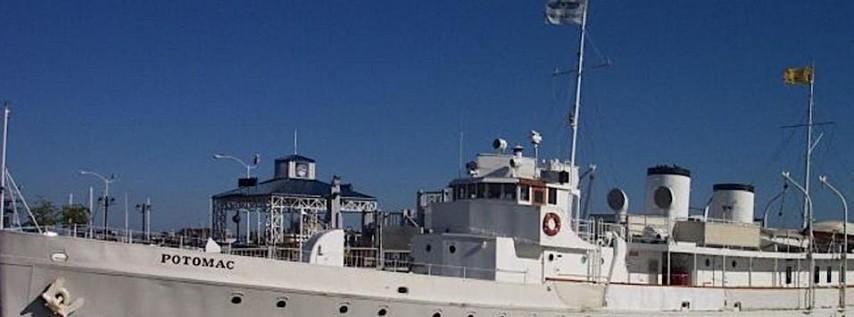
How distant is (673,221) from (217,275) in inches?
730

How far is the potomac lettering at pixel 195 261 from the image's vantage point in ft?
82.3

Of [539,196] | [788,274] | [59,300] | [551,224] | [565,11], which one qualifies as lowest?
[59,300]

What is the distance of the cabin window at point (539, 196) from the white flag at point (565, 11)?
6.25m

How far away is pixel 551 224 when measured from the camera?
30516mm

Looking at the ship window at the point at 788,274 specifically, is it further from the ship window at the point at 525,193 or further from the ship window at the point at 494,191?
the ship window at the point at 494,191

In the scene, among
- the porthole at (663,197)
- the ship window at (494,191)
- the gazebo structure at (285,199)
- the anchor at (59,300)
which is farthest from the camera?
the gazebo structure at (285,199)

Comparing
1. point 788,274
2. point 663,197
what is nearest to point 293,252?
point 663,197

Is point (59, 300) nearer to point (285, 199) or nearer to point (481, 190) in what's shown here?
point (481, 190)

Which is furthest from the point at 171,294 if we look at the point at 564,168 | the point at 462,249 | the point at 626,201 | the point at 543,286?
the point at 626,201

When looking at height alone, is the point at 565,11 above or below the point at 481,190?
above

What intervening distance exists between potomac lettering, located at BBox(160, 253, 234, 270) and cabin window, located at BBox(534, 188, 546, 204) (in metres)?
9.75

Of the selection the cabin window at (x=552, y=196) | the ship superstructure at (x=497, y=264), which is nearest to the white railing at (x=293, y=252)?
the ship superstructure at (x=497, y=264)

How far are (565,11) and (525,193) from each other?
22.7ft

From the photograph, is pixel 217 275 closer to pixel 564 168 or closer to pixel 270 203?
pixel 564 168
